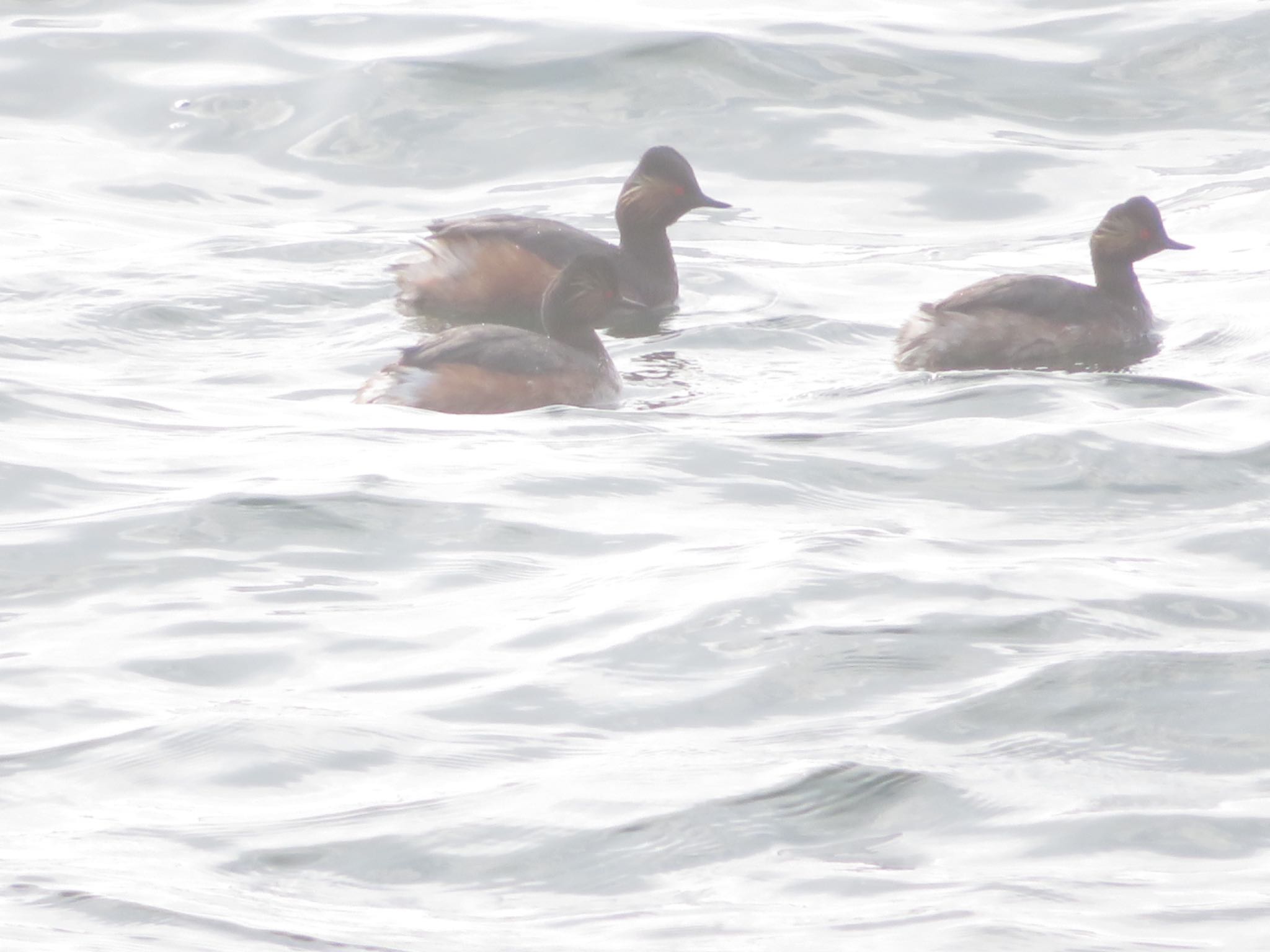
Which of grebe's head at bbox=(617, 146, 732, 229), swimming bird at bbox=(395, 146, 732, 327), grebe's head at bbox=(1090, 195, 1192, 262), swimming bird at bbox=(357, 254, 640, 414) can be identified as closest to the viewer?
swimming bird at bbox=(357, 254, 640, 414)

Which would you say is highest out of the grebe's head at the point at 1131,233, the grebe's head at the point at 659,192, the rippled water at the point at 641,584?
the grebe's head at the point at 659,192

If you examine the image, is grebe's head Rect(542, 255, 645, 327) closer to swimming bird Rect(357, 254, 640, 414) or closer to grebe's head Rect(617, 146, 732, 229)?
swimming bird Rect(357, 254, 640, 414)

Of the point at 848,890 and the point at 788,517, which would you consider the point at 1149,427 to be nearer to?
the point at 788,517

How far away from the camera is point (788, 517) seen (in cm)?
817

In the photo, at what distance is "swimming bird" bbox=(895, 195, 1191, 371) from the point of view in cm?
1078

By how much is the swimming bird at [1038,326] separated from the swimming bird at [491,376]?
1681 millimetres

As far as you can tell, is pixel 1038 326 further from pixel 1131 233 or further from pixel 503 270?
pixel 503 270

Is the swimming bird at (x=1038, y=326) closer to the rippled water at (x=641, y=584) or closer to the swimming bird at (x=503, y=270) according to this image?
the rippled water at (x=641, y=584)

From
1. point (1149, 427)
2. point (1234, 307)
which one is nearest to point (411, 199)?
point (1234, 307)

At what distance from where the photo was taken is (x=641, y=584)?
734cm

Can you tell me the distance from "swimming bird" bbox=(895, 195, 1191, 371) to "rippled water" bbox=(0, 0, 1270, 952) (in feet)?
0.81

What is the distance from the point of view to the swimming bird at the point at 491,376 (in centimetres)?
958

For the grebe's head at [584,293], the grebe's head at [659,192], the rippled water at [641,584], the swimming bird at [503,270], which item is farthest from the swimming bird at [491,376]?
the grebe's head at [659,192]

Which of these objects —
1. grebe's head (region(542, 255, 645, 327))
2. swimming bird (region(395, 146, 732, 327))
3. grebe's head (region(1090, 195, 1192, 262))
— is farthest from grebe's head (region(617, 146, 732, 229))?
grebe's head (region(1090, 195, 1192, 262))
